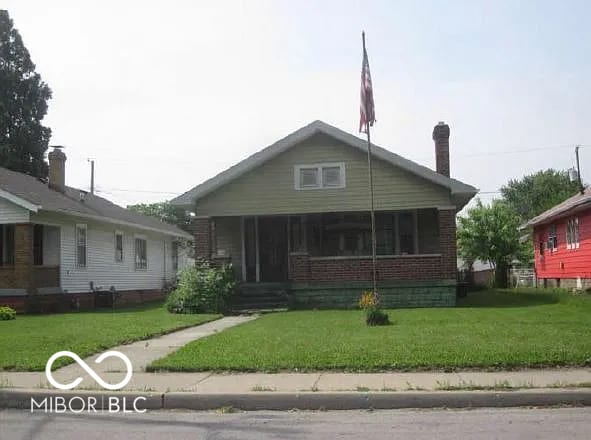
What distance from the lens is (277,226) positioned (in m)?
23.1

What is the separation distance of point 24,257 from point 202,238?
5393mm

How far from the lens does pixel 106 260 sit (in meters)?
26.8

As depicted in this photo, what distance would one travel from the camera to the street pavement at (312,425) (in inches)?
255

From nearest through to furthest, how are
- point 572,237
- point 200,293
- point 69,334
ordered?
point 69,334, point 200,293, point 572,237

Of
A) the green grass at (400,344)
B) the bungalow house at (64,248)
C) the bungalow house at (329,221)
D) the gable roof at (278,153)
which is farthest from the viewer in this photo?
the bungalow house at (64,248)

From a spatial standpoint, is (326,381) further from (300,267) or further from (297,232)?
(297,232)

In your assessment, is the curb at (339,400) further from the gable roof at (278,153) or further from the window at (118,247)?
the window at (118,247)

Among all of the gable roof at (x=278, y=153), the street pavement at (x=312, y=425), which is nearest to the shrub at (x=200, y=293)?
the gable roof at (x=278, y=153)

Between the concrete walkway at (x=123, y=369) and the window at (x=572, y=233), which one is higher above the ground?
the window at (x=572, y=233)

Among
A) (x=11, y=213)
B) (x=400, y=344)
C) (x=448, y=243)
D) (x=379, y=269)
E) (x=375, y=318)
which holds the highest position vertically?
(x=11, y=213)

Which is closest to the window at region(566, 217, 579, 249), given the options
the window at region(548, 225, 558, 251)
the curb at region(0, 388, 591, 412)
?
the window at region(548, 225, 558, 251)

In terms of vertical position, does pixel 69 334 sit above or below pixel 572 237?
below

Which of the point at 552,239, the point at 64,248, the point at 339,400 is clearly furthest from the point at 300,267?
the point at 552,239

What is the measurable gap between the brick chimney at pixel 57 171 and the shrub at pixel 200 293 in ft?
30.6
